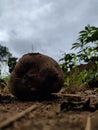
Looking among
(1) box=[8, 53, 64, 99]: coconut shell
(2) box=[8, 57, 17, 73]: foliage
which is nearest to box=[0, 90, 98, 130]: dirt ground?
(1) box=[8, 53, 64, 99]: coconut shell

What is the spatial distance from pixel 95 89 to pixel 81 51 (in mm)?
988

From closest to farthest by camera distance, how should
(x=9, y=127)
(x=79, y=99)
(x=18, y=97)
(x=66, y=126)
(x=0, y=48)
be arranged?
1. (x=9, y=127)
2. (x=66, y=126)
3. (x=79, y=99)
4. (x=18, y=97)
5. (x=0, y=48)

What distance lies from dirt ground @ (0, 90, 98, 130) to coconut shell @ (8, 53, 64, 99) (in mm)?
130

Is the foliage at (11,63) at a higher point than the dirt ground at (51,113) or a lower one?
higher

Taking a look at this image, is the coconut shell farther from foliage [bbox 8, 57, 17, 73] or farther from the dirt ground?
foliage [bbox 8, 57, 17, 73]

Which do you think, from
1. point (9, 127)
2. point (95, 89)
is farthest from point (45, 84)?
point (9, 127)

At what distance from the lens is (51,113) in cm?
358

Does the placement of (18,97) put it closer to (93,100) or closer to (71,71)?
(93,100)

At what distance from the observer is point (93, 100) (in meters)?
4.78

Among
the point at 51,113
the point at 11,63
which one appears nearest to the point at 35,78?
the point at 51,113

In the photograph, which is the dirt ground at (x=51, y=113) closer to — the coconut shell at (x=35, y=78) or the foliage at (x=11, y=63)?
the coconut shell at (x=35, y=78)

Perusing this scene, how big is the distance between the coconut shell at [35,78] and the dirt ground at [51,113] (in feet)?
0.43

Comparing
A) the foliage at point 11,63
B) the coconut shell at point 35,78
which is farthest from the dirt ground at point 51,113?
the foliage at point 11,63

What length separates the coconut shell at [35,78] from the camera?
16.2 ft
